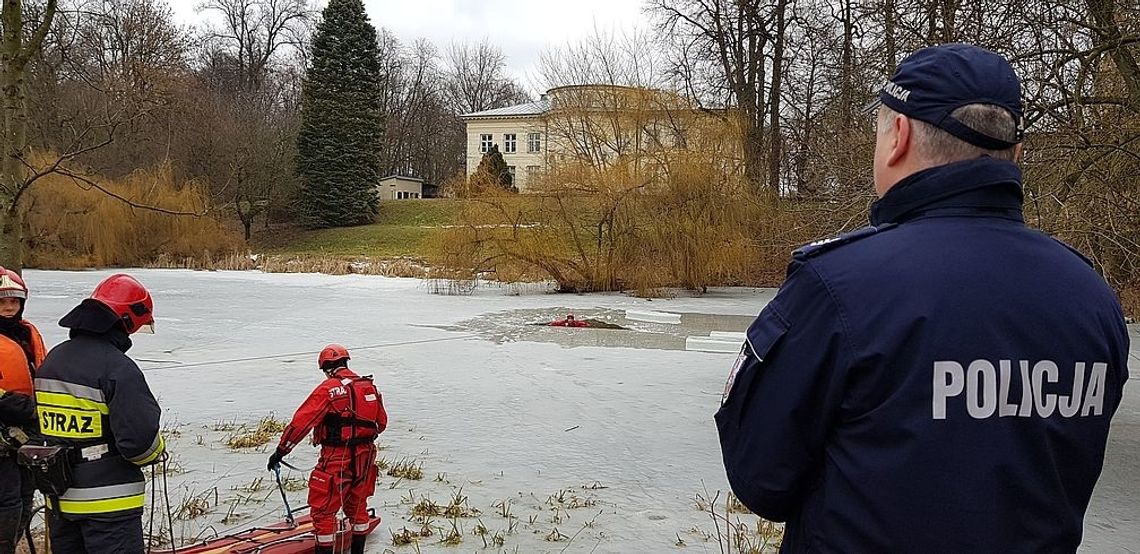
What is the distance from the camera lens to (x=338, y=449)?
14.1ft

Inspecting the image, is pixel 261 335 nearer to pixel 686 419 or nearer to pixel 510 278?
pixel 686 419

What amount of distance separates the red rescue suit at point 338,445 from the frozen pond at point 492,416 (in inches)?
16.9

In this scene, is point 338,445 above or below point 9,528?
above

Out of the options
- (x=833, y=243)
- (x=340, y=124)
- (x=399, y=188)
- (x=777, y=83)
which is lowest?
(x=833, y=243)

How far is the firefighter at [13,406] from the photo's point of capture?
11.8ft

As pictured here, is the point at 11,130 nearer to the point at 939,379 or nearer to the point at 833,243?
the point at 833,243

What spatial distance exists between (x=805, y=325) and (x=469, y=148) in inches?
2184

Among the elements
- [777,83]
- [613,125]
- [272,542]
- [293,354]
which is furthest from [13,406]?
[777,83]

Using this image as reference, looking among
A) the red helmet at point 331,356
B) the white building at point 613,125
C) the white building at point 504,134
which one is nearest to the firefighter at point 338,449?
the red helmet at point 331,356

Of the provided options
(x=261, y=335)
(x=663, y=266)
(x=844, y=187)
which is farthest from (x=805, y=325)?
(x=663, y=266)

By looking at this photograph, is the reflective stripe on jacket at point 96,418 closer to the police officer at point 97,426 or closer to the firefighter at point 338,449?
the police officer at point 97,426

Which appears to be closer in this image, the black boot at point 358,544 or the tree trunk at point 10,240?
the black boot at point 358,544

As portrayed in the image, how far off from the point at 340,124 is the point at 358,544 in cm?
4377

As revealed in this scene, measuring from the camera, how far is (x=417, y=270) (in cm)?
3005
